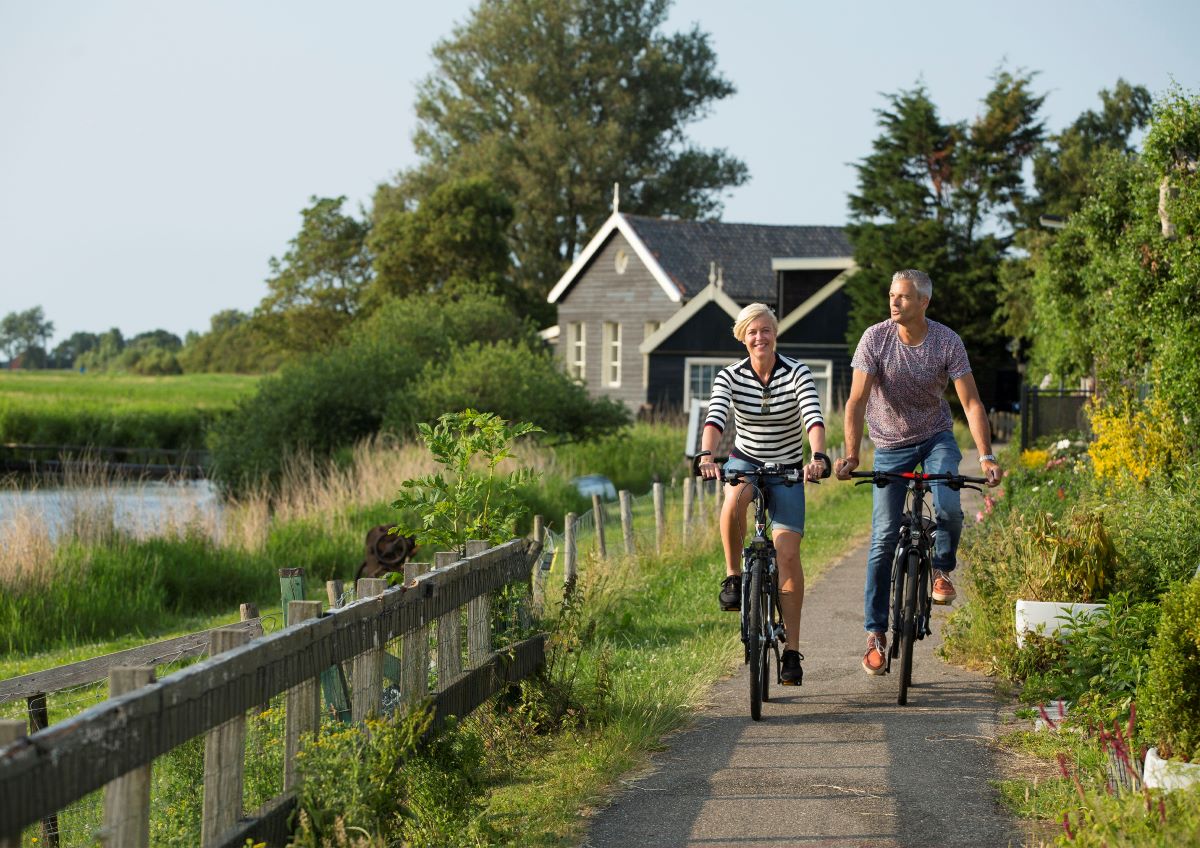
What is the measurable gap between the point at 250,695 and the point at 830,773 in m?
2.78

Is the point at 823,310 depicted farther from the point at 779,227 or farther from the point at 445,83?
the point at 445,83

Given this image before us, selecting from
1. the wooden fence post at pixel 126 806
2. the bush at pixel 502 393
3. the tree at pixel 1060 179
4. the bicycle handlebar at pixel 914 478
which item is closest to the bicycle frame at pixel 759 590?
the bicycle handlebar at pixel 914 478

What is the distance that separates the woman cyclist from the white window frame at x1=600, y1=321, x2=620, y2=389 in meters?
44.5

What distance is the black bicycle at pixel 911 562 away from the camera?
7.58m

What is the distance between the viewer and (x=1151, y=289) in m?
15.9

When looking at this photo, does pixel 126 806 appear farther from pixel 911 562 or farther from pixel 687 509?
pixel 687 509

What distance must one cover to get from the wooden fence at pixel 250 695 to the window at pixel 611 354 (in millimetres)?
45023

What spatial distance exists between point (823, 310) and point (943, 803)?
40.6 meters

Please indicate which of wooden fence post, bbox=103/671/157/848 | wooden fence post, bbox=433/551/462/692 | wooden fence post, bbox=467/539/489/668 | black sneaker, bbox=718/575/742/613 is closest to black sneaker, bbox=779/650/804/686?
black sneaker, bbox=718/575/742/613

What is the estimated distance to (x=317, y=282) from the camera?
209 feet

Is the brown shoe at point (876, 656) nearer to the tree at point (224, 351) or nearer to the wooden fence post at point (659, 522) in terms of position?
the wooden fence post at point (659, 522)

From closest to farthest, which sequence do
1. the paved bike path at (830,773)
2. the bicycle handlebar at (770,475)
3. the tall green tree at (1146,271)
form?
the paved bike path at (830,773)
the bicycle handlebar at (770,475)
the tall green tree at (1146,271)

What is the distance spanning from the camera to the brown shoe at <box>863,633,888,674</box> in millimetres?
7984

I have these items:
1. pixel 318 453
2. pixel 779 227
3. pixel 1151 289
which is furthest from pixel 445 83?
pixel 1151 289
